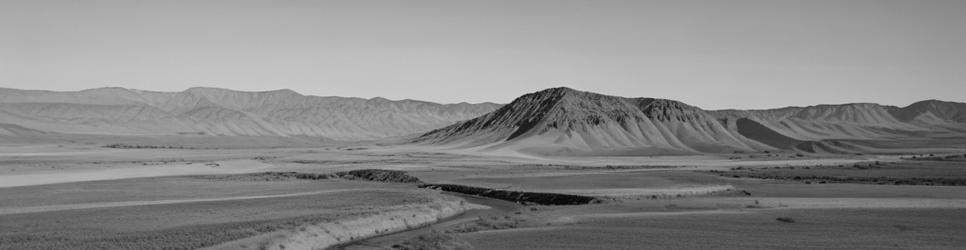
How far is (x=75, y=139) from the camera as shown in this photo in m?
198

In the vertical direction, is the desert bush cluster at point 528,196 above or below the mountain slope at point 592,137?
below

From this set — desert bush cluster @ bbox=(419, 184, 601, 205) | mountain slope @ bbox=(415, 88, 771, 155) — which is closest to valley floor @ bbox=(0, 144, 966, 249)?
desert bush cluster @ bbox=(419, 184, 601, 205)

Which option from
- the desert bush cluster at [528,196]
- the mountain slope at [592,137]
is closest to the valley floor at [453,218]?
the desert bush cluster at [528,196]

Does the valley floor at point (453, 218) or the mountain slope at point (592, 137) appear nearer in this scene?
the valley floor at point (453, 218)

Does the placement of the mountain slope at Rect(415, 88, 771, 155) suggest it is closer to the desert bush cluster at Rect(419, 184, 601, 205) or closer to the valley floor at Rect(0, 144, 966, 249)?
the desert bush cluster at Rect(419, 184, 601, 205)

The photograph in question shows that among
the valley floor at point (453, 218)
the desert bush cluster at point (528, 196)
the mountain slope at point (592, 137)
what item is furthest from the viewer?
the mountain slope at point (592, 137)

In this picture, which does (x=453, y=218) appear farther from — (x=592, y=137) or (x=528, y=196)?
(x=592, y=137)

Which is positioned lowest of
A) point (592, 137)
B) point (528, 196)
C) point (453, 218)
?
point (453, 218)

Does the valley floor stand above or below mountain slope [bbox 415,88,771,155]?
below

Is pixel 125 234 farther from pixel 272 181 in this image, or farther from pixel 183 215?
pixel 272 181

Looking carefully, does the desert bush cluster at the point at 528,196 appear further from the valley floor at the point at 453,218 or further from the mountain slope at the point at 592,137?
the mountain slope at the point at 592,137

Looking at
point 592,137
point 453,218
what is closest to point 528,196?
point 453,218

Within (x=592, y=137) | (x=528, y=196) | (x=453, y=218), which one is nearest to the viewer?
(x=453, y=218)

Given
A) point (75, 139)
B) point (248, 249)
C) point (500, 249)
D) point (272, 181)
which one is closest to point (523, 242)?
point (500, 249)
